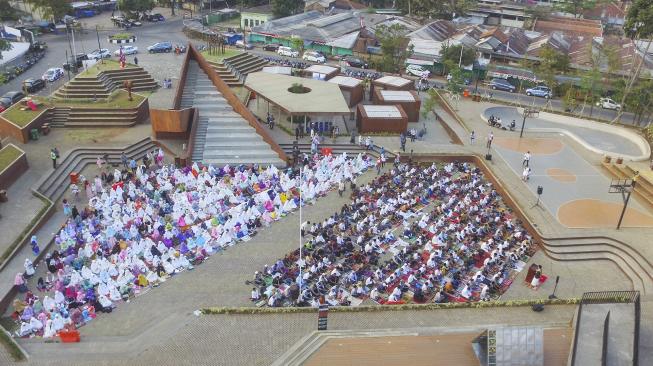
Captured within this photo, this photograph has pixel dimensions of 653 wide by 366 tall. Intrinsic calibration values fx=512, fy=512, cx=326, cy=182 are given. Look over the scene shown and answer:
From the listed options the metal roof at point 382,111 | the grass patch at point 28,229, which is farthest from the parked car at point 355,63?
the grass patch at point 28,229

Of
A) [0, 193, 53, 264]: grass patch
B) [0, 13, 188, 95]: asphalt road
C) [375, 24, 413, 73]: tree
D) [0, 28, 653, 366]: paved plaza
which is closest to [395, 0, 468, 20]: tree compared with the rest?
[375, 24, 413, 73]: tree

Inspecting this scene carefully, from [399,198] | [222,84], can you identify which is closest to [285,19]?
[222,84]

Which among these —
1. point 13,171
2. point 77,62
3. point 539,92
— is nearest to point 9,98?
point 77,62

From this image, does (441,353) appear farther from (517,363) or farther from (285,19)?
(285,19)

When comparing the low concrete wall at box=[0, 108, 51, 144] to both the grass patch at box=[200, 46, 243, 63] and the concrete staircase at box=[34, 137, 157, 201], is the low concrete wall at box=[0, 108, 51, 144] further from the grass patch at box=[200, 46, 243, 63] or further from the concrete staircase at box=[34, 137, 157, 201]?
the grass patch at box=[200, 46, 243, 63]

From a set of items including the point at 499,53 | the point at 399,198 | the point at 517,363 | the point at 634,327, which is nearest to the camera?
the point at 517,363

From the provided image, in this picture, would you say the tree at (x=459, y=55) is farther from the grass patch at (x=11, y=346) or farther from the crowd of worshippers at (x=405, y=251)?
the grass patch at (x=11, y=346)
